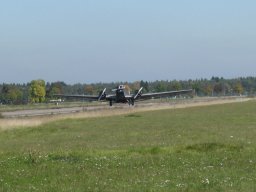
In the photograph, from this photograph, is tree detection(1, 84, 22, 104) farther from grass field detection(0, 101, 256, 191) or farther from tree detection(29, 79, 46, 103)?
grass field detection(0, 101, 256, 191)

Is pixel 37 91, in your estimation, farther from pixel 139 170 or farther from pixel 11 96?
pixel 139 170

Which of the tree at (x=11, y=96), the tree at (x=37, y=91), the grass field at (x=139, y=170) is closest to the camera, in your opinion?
the grass field at (x=139, y=170)

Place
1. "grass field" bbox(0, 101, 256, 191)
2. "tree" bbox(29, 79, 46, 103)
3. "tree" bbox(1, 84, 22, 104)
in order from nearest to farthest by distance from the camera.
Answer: "grass field" bbox(0, 101, 256, 191) → "tree" bbox(1, 84, 22, 104) → "tree" bbox(29, 79, 46, 103)

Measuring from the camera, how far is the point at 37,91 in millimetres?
178250

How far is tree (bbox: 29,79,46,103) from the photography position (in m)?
178

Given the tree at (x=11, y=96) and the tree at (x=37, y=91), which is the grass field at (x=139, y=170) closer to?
the tree at (x=37, y=91)

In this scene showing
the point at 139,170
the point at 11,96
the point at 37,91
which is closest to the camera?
the point at 139,170

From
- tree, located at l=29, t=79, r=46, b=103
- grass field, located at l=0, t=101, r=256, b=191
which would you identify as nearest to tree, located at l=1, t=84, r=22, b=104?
tree, located at l=29, t=79, r=46, b=103

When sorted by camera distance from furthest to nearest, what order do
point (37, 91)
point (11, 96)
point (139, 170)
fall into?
point (37, 91), point (11, 96), point (139, 170)

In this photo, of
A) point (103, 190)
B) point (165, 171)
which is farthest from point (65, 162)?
point (103, 190)

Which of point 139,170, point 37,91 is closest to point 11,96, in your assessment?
point 37,91

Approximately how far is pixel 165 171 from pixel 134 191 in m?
2.94

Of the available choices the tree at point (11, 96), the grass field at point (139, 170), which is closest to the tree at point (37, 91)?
the tree at point (11, 96)

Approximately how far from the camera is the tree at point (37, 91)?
178250mm
